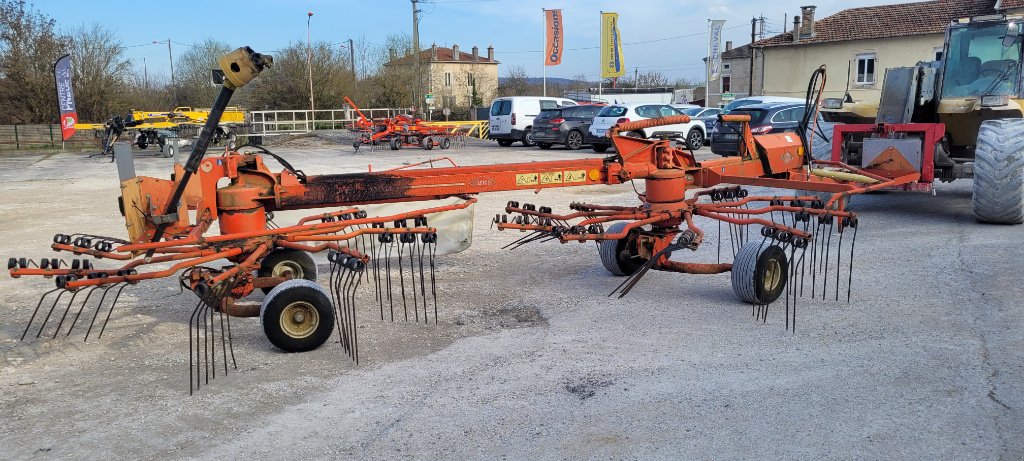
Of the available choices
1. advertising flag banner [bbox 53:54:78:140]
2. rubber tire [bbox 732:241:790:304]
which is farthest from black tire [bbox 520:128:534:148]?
rubber tire [bbox 732:241:790:304]

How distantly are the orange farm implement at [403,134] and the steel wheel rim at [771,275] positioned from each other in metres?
19.1

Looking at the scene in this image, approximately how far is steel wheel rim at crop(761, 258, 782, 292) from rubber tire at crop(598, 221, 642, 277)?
1285 mm

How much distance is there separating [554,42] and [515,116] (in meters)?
15.4

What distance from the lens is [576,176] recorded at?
6.00 metres

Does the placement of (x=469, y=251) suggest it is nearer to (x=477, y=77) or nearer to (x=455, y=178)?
(x=455, y=178)

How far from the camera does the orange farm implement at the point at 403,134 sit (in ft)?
78.6

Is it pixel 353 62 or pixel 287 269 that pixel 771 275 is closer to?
pixel 287 269

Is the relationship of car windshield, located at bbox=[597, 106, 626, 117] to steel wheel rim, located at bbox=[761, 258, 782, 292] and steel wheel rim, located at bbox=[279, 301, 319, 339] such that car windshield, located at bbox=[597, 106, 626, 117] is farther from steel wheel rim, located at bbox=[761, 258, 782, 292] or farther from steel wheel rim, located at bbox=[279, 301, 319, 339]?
steel wheel rim, located at bbox=[279, 301, 319, 339]

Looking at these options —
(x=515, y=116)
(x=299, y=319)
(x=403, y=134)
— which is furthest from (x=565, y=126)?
(x=299, y=319)

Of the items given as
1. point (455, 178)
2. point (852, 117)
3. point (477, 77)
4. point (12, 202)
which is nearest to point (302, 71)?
point (477, 77)

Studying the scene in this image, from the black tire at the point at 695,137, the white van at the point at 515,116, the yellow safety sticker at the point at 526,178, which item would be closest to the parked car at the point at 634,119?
the black tire at the point at 695,137

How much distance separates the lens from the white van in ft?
80.8

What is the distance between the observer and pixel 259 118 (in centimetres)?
3884

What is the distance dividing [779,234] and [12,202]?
12.2m
